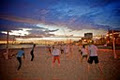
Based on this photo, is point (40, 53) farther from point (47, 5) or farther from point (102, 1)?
point (102, 1)

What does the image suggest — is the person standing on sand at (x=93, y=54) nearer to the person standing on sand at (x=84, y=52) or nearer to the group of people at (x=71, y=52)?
the group of people at (x=71, y=52)

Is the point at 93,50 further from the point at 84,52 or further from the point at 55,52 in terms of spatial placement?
the point at 55,52

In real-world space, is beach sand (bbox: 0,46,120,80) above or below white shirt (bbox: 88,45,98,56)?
below

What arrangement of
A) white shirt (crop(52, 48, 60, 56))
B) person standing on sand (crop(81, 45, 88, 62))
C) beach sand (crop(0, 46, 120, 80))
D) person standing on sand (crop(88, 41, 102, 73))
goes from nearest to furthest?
beach sand (crop(0, 46, 120, 80)) → person standing on sand (crop(88, 41, 102, 73)) → person standing on sand (crop(81, 45, 88, 62)) → white shirt (crop(52, 48, 60, 56))

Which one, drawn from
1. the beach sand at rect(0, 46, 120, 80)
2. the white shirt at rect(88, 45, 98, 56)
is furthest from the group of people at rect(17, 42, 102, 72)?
the beach sand at rect(0, 46, 120, 80)

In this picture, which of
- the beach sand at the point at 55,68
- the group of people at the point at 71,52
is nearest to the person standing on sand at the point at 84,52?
the group of people at the point at 71,52

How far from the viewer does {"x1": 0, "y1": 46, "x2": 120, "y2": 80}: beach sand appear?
4205mm

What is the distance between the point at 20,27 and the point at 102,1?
2820mm

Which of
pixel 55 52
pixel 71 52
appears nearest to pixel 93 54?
pixel 71 52

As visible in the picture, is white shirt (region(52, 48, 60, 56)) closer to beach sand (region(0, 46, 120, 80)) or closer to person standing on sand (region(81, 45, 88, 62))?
beach sand (region(0, 46, 120, 80))

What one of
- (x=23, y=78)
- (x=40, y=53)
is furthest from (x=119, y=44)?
(x=23, y=78)

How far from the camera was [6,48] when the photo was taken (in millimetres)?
5344

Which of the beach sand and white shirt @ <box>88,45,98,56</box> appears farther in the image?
white shirt @ <box>88,45,98,56</box>

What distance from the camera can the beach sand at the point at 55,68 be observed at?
13.8 feet
